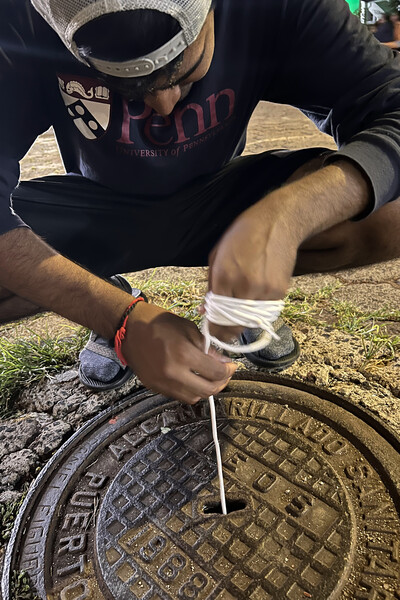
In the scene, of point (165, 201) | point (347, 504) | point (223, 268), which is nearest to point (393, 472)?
point (347, 504)

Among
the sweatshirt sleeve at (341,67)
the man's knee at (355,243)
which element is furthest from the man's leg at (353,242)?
the sweatshirt sleeve at (341,67)

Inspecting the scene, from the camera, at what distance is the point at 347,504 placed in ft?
4.18

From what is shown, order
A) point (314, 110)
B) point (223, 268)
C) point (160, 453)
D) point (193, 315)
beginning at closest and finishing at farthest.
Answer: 1. point (223, 268)
2. point (160, 453)
3. point (314, 110)
4. point (193, 315)

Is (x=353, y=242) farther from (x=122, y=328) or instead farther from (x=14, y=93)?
(x=14, y=93)

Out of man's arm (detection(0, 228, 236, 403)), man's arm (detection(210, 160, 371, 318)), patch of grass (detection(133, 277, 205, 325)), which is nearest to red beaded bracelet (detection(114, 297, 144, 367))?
man's arm (detection(0, 228, 236, 403))

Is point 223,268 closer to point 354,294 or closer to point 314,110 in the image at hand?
point 314,110

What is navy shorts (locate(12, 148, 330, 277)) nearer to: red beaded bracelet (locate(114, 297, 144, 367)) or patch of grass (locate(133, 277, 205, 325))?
patch of grass (locate(133, 277, 205, 325))

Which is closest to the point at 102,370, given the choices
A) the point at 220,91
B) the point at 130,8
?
the point at 220,91

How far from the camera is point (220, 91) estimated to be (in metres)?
1.62

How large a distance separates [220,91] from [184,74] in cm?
45

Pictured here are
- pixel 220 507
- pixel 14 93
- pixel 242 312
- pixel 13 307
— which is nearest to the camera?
pixel 242 312

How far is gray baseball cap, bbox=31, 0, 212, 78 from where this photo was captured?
3.16 ft

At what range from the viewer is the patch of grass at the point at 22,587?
1178mm

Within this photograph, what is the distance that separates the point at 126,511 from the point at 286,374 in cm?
77
